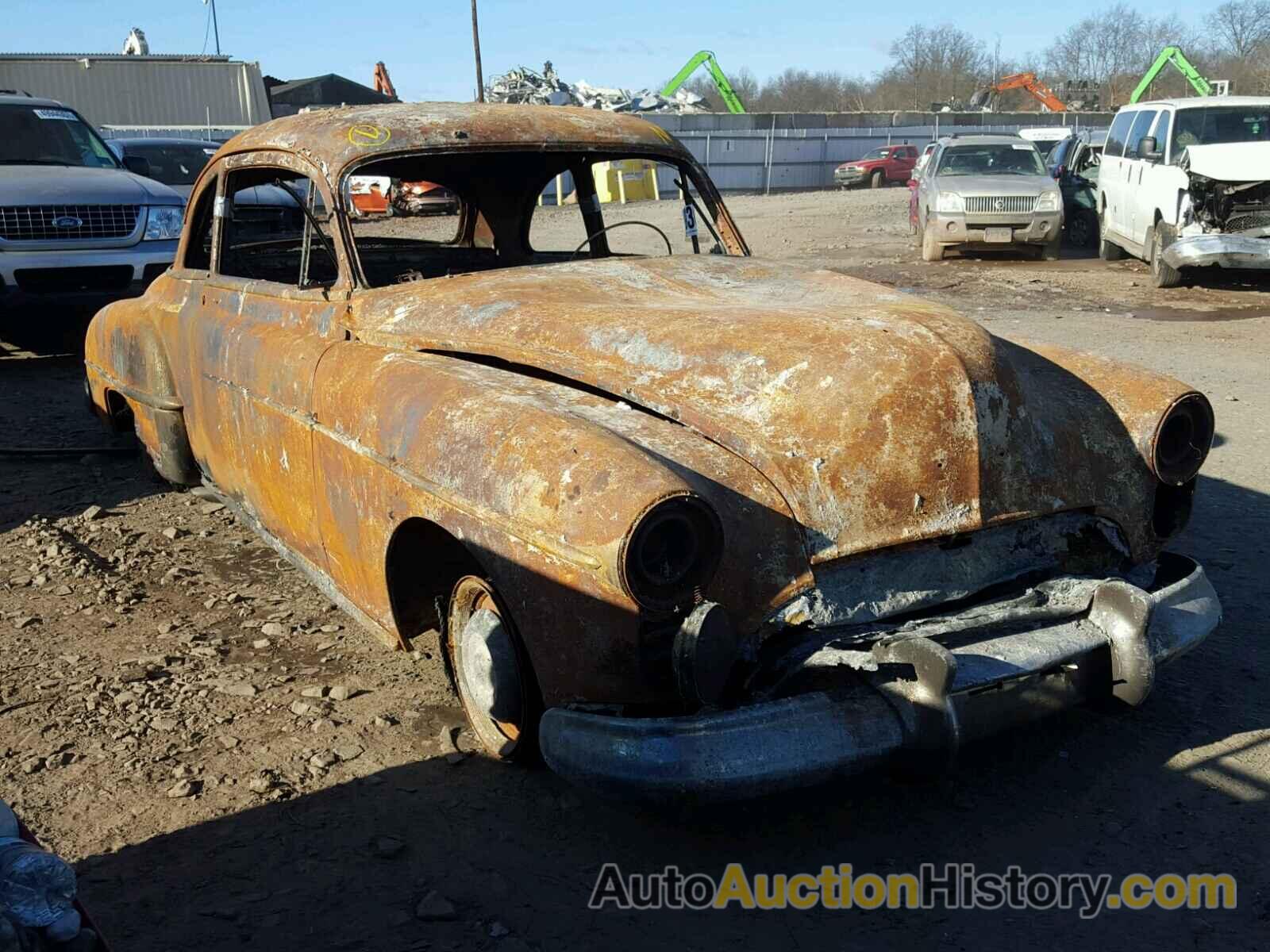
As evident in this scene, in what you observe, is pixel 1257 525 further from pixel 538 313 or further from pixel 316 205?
pixel 316 205

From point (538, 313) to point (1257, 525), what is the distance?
3.30 metres

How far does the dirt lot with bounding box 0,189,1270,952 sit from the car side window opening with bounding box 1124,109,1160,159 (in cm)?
991

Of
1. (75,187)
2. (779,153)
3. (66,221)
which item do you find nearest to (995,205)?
(75,187)

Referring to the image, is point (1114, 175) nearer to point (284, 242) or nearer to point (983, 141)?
point (983, 141)

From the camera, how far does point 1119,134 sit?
14.4m

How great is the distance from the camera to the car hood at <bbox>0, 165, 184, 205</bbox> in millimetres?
8625

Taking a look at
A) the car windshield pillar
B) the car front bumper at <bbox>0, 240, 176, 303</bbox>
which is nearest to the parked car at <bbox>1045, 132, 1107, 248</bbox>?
the car front bumper at <bbox>0, 240, 176, 303</bbox>

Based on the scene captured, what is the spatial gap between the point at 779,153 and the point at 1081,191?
1672 cm

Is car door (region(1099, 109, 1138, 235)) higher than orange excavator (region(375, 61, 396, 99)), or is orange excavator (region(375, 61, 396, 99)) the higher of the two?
orange excavator (region(375, 61, 396, 99))

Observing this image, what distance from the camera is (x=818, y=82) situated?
80500 mm

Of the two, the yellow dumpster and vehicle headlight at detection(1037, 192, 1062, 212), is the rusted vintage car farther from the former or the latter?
the yellow dumpster

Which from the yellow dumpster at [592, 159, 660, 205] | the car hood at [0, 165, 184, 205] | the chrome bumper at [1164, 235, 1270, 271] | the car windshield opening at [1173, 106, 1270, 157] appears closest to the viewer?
the car hood at [0, 165, 184, 205]

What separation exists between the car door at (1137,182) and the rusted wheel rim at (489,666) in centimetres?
1172

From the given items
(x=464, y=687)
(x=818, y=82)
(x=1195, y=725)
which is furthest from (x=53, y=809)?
(x=818, y=82)
